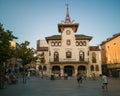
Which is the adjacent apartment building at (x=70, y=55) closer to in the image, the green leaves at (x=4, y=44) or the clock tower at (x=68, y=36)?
the clock tower at (x=68, y=36)

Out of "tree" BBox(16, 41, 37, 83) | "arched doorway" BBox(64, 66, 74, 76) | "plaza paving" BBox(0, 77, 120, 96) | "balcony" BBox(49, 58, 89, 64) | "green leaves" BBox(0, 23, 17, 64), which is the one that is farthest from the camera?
"arched doorway" BBox(64, 66, 74, 76)

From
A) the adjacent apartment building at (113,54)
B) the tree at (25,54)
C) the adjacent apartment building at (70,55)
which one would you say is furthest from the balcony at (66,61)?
the tree at (25,54)

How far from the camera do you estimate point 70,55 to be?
6781 cm

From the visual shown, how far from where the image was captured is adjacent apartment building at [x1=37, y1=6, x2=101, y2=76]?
2594 inches

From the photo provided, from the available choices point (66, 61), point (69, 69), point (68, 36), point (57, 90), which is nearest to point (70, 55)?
point (66, 61)

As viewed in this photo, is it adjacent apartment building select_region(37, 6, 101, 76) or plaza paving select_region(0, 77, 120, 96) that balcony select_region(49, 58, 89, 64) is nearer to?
adjacent apartment building select_region(37, 6, 101, 76)

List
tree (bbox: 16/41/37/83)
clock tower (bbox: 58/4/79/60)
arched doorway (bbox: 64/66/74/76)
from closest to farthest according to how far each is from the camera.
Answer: tree (bbox: 16/41/37/83)
arched doorway (bbox: 64/66/74/76)
clock tower (bbox: 58/4/79/60)

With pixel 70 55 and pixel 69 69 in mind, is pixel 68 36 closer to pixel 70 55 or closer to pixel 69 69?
pixel 70 55

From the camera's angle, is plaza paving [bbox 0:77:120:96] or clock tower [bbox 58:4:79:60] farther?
clock tower [bbox 58:4:79:60]

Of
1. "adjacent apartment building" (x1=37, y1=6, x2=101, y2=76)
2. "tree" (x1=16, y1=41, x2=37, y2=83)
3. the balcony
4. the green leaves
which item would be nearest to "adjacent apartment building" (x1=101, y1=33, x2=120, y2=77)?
"adjacent apartment building" (x1=37, y1=6, x2=101, y2=76)

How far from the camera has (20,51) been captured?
40.0 meters

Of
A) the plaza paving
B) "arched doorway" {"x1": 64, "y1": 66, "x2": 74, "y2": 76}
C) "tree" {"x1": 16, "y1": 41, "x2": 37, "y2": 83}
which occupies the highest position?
"tree" {"x1": 16, "y1": 41, "x2": 37, "y2": 83}

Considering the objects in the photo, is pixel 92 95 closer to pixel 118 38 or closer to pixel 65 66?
pixel 118 38

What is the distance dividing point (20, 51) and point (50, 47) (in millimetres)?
27917
